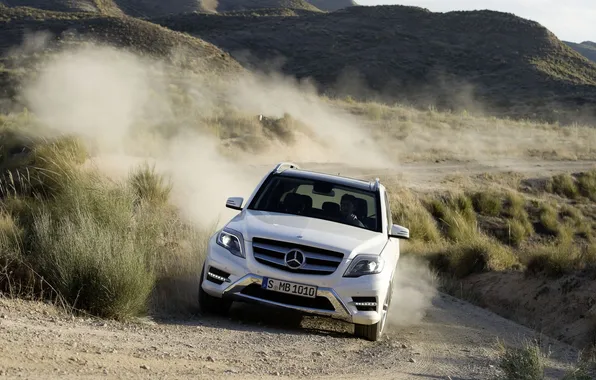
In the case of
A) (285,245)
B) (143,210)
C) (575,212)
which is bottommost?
(575,212)

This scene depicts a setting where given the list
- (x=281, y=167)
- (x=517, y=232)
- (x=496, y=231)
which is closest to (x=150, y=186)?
(x=281, y=167)

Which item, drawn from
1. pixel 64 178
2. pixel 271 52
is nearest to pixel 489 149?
pixel 64 178

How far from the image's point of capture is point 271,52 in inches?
3241

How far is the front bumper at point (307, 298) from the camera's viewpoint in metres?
8.94

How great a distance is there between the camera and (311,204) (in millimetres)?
10430

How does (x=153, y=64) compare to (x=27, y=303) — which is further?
(x=153, y=64)

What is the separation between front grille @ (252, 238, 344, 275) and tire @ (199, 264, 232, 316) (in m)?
0.71

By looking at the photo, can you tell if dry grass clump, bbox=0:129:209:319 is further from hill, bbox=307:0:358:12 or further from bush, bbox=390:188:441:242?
hill, bbox=307:0:358:12

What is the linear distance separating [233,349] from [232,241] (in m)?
1.66

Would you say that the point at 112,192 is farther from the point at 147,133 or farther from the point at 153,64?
the point at 153,64

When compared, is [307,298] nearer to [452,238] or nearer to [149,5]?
[452,238]

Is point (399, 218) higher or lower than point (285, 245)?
lower

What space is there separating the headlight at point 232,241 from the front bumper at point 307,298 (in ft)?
0.25

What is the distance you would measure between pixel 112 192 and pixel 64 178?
3571mm
